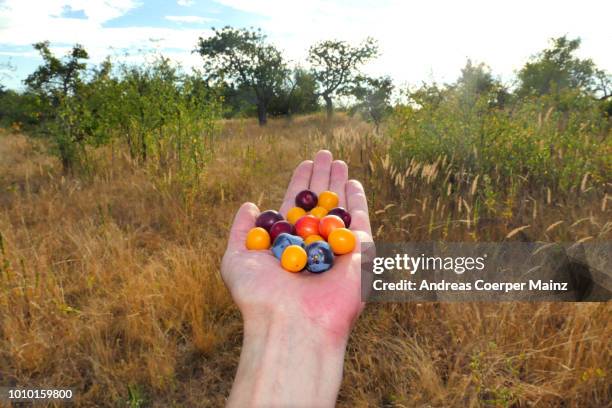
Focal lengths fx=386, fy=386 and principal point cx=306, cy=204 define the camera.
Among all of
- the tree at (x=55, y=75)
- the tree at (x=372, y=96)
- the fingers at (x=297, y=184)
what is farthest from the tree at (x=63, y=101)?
the tree at (x=372, y=96)

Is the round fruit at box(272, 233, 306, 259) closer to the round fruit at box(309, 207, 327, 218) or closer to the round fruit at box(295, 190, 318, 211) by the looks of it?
the round fruit at box(309, 207, 327, 218)

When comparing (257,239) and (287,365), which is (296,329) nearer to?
(287,365)

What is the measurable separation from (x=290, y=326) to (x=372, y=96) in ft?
76.4

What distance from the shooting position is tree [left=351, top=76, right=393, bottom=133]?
20.2m

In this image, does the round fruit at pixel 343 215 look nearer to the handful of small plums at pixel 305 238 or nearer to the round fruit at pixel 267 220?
the handful of small plums at pixel 305 238

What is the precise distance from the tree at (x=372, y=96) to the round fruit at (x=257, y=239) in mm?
16701

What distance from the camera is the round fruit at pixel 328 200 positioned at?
3.36 metres

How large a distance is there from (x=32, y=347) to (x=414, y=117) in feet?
18.2

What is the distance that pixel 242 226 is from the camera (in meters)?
2.85

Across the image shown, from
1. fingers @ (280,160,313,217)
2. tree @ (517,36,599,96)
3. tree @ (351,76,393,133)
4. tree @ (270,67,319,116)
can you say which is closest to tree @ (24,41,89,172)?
fingers @ (280,160,313,217)

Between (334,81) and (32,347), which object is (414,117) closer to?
(32,347)

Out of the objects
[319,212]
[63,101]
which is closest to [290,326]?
[319,212]

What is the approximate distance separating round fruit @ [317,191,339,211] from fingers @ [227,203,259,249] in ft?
2.07

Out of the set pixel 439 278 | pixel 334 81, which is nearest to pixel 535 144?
pixel 439 278
